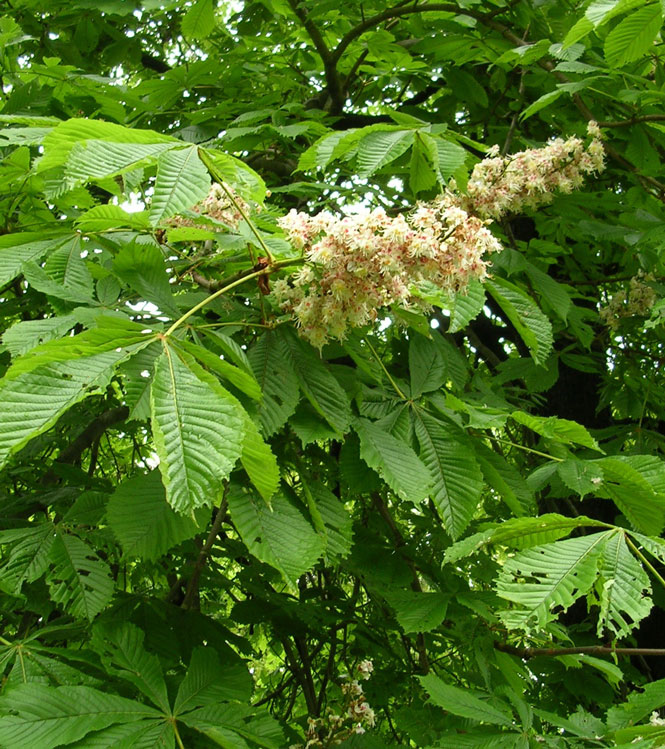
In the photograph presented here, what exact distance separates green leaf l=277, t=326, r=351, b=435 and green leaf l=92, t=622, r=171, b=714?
27.6 inches

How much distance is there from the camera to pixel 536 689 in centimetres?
294

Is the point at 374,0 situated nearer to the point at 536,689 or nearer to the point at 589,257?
the point at 589,257

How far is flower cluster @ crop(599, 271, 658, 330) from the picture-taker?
323 centimetres

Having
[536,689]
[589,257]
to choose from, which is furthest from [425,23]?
[536,689]

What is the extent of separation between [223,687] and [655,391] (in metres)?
2.38

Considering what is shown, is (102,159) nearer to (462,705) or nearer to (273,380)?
(273,380)

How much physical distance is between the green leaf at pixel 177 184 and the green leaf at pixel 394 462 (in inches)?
23.6

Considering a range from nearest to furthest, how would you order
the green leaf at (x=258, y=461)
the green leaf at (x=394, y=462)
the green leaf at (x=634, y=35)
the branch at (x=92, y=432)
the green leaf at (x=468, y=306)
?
the green leaf at (x=258, y=461) < the green leaf at (x=394, y=462) < the green leaf at (x=468, y=306) < the green leaf at (x=634, y=35) < the branch at (x=92, y=432)

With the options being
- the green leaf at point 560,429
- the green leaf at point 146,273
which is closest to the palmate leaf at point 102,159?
the green leaf at point 146,273

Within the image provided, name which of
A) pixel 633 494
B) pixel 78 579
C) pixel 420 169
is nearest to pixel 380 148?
pixel 420 169

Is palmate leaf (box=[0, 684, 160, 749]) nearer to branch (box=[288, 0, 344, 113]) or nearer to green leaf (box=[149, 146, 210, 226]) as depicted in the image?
green leaf (box=[149, 146, 210, 226])

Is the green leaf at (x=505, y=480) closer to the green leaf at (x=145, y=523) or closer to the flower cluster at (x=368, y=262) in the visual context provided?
the flower cluster at (x=368, y=262)

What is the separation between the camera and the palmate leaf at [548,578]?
118 cm

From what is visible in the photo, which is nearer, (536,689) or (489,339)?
(536,689)
